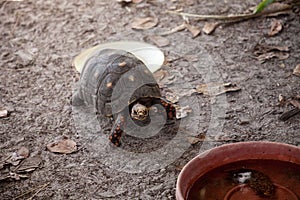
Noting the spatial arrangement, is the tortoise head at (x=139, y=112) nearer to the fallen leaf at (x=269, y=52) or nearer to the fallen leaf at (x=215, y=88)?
the fallen leaf at (x=215, y=88)

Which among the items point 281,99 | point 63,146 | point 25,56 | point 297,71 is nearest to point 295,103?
point 281,99

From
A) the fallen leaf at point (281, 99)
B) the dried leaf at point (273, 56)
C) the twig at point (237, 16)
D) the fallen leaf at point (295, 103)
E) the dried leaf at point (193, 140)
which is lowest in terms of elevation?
the dried leaf at point (193, 140)

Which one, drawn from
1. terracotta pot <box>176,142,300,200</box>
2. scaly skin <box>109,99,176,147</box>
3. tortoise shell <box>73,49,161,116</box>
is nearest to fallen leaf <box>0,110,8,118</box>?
tortoise shell <box>73,49,161,116</box>


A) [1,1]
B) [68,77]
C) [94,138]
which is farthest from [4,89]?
[1,1]

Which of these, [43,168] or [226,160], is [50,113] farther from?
[226,160]

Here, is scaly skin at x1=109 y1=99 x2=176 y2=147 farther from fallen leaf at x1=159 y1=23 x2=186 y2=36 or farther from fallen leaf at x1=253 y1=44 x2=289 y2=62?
fallen leaf at x1=159 y1=23 x2=186 y2=36

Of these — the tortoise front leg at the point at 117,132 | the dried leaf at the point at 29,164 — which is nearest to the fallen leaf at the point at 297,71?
the tortoise front leg at the point at 117,132

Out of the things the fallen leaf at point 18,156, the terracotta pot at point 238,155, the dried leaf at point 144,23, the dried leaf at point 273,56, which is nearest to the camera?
the terracotta pot at point 238,155
